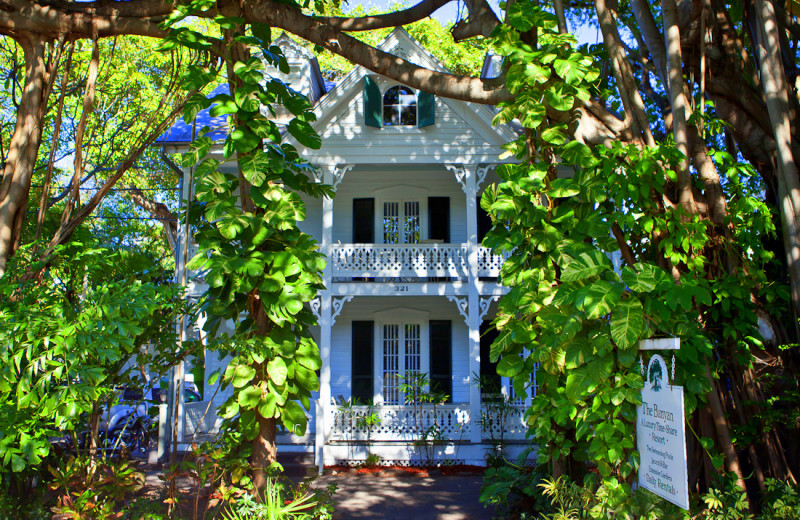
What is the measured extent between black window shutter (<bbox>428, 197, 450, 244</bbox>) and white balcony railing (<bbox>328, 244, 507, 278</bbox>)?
4.37 ft

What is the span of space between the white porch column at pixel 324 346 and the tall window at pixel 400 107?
1895 mm

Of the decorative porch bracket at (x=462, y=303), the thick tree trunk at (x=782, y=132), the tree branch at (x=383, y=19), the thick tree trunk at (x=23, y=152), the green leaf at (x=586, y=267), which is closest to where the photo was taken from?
the green leaf at (x=586, y=267)

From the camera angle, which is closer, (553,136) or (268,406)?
(268,406)

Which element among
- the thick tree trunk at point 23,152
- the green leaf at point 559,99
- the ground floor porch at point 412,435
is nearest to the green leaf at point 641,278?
the green leaf at point 559,99

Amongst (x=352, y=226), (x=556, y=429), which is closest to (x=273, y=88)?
(x=556, y=429)

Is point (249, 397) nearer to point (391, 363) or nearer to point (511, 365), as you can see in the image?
point (511, 365)

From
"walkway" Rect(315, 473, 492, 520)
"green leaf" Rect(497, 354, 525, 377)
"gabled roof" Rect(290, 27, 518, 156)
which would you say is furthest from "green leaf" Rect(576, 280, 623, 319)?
"gabled roof" Rect(290, 27, 518, 156)

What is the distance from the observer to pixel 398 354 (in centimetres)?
1445

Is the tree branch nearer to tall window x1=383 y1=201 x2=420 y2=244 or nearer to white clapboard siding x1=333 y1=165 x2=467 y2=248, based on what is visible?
white clapboard siding x1=333 y1=165 x2=467 y2=248

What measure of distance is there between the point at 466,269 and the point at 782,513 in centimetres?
893

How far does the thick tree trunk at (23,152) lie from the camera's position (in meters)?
5.23

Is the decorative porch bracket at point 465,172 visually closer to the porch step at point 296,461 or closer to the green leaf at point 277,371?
the porch step at point 296,461

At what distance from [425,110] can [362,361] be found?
569cm

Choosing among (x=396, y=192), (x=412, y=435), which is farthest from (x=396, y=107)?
(x=412, y=435)
